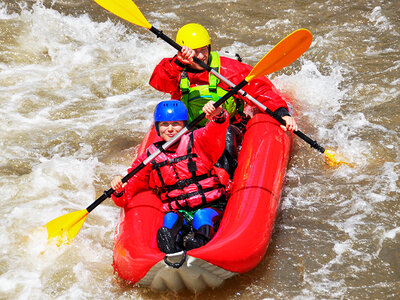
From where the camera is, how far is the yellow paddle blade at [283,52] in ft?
12.3

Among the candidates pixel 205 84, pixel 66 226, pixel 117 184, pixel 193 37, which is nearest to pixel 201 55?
pixel 193 37

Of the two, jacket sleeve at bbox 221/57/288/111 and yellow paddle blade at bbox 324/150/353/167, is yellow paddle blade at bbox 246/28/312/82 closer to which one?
jacket sleeve at bbox 221/57/288/111

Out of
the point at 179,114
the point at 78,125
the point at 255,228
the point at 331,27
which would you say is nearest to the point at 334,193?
the point at 255,228

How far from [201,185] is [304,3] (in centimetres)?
496

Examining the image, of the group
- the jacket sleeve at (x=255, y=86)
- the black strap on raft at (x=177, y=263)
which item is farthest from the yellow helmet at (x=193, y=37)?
the black strap on raft at (x=177, y=263)

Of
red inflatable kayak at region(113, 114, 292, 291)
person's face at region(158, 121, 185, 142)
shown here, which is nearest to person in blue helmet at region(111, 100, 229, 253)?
person's face at region(158, 121, 185, 142)

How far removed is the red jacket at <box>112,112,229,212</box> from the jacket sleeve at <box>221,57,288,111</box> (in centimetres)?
88

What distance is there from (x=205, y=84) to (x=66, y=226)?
4.88 ft

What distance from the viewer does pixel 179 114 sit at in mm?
3508

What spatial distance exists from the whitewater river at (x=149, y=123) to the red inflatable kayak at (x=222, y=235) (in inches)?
8.2

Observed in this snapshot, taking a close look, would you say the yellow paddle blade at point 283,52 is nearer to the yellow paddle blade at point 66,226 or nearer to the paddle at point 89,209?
the paddle at point 89,209

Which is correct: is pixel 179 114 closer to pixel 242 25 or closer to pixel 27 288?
pixel 27 288

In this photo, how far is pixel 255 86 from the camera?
14.1ft

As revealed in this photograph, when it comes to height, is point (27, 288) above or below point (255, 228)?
below
